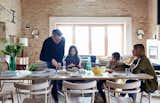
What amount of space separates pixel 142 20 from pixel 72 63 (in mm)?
5211

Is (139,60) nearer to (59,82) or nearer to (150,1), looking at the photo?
(59,82)

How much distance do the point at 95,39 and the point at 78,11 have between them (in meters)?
1.20

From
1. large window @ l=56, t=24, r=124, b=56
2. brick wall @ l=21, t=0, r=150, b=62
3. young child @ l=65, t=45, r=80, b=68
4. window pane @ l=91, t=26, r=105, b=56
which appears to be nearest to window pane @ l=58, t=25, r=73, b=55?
large window @ l=56, t=24, r=124, b=56

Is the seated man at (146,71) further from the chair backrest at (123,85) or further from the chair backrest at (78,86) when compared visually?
the chair backrest at (78,86)

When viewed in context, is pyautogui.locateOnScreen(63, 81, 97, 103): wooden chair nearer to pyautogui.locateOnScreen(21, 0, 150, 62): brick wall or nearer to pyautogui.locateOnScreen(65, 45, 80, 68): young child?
pyautogui.locateOnScreen(65, 45, 80, 68): young child

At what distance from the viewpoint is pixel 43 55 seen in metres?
5.48

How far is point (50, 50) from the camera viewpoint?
5.44m

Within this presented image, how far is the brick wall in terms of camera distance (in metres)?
10.3

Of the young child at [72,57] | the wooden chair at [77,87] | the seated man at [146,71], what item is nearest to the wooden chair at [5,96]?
the wooden chair at [77,87]

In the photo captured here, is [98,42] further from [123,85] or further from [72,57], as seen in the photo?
[123,85]

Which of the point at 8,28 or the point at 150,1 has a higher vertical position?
the point at 150,1

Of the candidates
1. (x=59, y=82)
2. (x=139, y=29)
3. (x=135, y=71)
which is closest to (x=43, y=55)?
(x=59, y=82)

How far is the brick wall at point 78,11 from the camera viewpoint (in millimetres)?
10258

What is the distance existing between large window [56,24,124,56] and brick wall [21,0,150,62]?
1.86 feet
